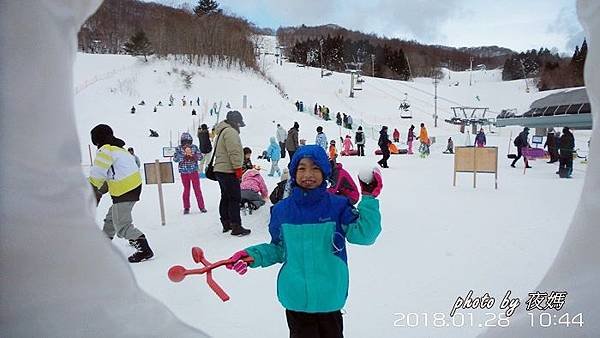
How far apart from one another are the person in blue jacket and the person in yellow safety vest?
2579mm

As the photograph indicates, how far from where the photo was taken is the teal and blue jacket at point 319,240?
1998 mm

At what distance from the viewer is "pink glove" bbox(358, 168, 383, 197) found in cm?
200

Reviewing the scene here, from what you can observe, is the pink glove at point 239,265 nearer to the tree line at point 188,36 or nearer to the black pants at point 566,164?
the black pants at point 566,164

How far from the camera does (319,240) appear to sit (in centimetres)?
200

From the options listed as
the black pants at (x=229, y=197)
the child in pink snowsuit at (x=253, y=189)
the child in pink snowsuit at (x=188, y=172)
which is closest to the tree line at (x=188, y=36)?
the child in pink snowsuit at (x=188, y=172)

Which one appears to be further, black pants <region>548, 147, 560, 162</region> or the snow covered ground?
black pants <region>548, 147, 560, 162</region>

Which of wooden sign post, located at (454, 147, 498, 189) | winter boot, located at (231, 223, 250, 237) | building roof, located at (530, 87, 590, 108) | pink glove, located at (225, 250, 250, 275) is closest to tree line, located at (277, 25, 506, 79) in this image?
building roof, located at (530, 87, 590, 108)

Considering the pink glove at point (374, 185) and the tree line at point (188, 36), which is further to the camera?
the tree line at point (188, 36)

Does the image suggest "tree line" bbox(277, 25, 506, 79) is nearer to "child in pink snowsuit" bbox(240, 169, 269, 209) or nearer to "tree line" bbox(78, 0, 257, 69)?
"tree line" bbox(78, 0, 257, 69)

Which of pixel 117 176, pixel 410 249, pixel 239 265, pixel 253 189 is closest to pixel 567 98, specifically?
pixel 253 189

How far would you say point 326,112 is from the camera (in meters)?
31.5

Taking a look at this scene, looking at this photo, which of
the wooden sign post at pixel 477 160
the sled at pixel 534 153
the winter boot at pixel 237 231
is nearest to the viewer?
the winter boot at pixel 237 231

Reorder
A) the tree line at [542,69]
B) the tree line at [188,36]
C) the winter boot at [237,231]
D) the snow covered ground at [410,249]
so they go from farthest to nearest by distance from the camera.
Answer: the tree line at [542,69] → the tree line at [188,36] → the winter boot at [237,231] → the snow covered ground at [410,249]

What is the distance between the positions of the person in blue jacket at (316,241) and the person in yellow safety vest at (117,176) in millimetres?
2579
